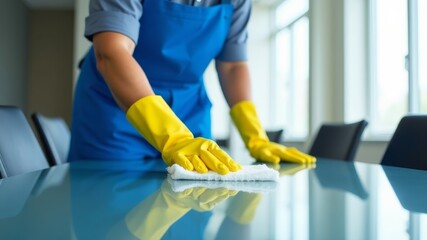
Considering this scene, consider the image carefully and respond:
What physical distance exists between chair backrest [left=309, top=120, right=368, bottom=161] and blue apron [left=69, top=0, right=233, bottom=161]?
1.76 feet

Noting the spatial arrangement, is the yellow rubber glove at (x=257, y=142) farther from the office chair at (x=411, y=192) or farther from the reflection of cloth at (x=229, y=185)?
the reflection of cloth at (x=229, y=185)

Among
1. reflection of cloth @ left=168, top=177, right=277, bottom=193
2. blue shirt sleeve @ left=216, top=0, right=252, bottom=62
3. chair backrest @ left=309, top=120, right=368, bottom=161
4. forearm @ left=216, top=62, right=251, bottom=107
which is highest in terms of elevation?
blue shirt sleeve @ left=216, top=0, right=252, bottom=62

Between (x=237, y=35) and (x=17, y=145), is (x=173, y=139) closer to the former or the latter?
(x=17, y=145)

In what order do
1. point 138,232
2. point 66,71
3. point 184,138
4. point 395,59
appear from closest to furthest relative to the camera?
1. point 138,232
2. point 184,138
3. point 395,59
4. point 66,71

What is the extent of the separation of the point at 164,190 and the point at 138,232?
26 cm

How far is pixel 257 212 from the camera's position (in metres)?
0.45

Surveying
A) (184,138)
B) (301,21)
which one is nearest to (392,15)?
(301,21)

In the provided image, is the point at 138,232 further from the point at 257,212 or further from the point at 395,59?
the point at 395,59

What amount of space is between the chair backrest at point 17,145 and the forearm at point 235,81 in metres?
0.68

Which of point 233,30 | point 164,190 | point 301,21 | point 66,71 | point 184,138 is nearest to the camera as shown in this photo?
point 164,190

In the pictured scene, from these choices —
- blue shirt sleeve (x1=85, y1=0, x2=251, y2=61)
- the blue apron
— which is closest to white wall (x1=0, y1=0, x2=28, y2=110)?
the blue apron

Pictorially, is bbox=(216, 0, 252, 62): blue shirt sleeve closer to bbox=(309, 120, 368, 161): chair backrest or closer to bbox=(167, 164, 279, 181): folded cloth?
bbox=(309, 120, 368, 161): chair backrest

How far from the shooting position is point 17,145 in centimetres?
122

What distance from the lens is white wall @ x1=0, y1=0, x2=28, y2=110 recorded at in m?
6.76
